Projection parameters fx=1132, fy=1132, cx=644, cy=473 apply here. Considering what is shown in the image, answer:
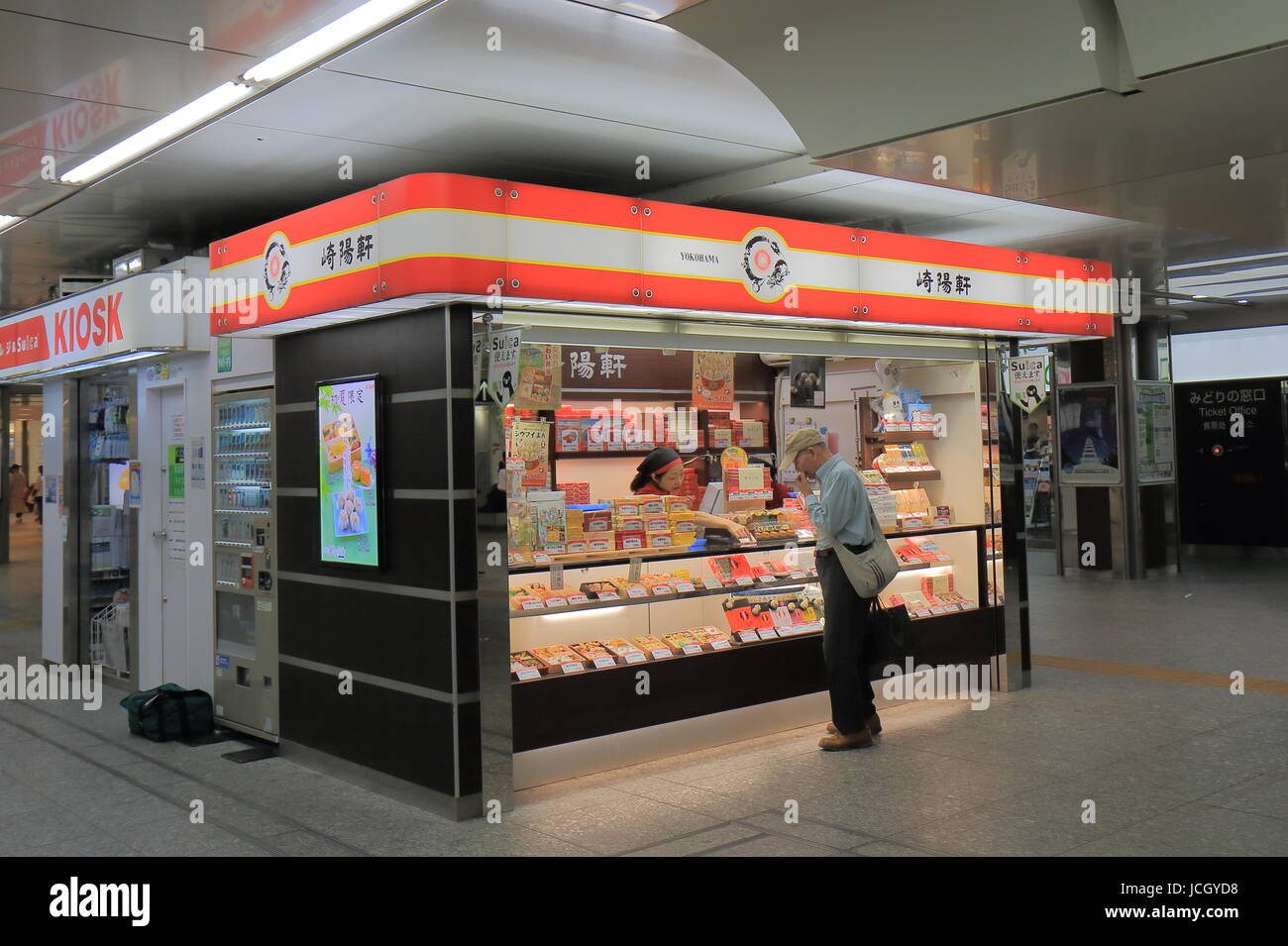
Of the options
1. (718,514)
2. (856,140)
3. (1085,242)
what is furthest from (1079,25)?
(1085,242)

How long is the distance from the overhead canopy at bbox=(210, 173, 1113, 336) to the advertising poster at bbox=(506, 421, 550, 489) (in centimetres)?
106

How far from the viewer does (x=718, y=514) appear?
717cm

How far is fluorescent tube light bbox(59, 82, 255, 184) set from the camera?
5035 mm

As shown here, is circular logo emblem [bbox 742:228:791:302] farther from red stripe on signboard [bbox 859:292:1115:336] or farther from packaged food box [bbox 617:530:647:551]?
packaged food box [bbox 617:530:647:551]

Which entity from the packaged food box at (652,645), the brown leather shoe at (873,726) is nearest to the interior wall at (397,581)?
the packaged food box at (652,645)

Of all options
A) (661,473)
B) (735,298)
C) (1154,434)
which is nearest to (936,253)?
(735,298)

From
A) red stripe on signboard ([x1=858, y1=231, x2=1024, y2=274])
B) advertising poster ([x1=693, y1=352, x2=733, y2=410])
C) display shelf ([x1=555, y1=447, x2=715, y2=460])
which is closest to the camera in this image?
red stripe on signboard ([x1=858, y1=231, x2=1024, y2=274])

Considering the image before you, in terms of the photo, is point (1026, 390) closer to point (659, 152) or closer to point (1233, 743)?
point (1233, 743)

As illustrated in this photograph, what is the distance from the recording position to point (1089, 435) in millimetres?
13836

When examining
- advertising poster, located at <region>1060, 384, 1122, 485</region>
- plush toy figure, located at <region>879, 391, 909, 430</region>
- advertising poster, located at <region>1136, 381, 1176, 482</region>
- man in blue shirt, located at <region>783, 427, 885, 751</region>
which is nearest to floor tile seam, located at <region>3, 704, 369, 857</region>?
man in blue shirt, located at <region>783, 427, 885, 751</region>

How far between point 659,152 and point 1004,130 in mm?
2177

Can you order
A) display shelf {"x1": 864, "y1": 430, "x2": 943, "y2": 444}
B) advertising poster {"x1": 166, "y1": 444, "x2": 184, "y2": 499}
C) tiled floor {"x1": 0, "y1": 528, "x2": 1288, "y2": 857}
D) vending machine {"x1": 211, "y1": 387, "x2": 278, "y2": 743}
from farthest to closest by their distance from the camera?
display shelf {"x1": 864, "y1": 430, "x2": 943, "y2": 444} → advertising poster {"x1": 166, "y1": 444, "x2": 184, "y2": 499} → vending machine {"x1": 211, "y1": 387, "x2": 278, "y2": 743} → tiled floor {"x1": 0, "y1": 528, "x2": 1288, "y2": 857}

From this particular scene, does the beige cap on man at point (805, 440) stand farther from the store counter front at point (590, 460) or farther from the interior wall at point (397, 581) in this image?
the interior wall at point (397, 581)

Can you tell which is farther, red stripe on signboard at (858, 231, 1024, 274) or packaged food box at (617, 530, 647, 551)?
red stripe on signboard at (858, 231, 1024, 274)
